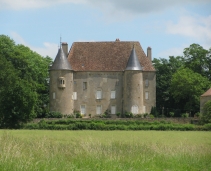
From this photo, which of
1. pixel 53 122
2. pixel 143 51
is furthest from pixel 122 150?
pixel 143 51

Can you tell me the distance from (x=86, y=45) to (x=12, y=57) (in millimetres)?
9860

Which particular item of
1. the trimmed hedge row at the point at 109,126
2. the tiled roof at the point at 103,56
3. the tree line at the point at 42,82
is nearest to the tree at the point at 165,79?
Answer: the tree line at the point at 42,82

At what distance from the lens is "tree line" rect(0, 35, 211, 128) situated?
143 feet

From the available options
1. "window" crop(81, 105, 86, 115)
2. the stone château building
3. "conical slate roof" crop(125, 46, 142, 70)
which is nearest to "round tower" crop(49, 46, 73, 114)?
the stone château building

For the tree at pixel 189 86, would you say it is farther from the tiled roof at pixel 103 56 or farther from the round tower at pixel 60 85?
the round tower at pixel 60 85

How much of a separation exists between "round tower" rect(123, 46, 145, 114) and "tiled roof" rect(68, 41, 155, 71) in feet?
4.69

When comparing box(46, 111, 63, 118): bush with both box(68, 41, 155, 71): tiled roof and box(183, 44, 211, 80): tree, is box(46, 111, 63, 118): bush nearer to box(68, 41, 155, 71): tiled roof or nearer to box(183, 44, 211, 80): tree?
box(68, 41, 155, 71): tiled roof

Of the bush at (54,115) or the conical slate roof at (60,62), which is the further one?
the conical slate roof at (60,62)

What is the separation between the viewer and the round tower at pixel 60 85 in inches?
2203

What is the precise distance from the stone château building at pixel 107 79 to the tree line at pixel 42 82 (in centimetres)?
335

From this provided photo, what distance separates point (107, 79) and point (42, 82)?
8507mm

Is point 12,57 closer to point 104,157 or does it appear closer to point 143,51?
point 143,51

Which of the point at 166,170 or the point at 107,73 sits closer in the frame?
the point at 166,170

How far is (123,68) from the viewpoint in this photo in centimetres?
5803
